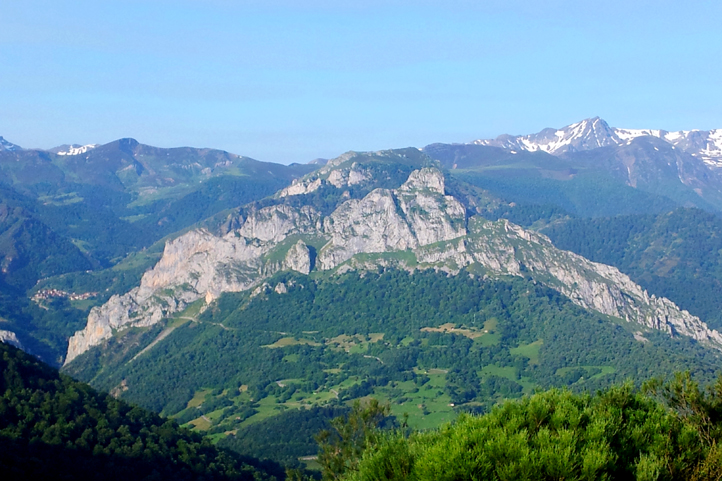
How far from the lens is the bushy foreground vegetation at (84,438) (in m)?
108

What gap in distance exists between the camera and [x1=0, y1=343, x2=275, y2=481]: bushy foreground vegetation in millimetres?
107875

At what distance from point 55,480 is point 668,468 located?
79546 millimetres

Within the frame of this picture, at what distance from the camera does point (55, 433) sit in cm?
11750

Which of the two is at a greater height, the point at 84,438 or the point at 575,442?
the point at 575,442

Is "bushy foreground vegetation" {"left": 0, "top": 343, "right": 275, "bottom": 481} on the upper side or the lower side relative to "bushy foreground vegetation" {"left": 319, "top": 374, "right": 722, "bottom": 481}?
lower

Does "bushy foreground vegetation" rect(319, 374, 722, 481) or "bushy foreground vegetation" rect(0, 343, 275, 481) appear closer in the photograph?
"bushy foreground vegetation" rect(319, 374, 722, 481)

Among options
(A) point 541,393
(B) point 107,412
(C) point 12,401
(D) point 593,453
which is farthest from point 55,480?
(D) point 593,453

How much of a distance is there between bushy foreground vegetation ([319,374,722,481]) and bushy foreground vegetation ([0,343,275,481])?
208 ft

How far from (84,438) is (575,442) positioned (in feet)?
320

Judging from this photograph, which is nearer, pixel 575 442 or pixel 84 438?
pixel 575 442

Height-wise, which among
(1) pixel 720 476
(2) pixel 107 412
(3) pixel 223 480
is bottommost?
(3) pixel 223 480

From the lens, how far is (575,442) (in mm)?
45469

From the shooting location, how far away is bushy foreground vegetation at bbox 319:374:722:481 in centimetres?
4400

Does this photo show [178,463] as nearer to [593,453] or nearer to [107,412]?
[107,412]
